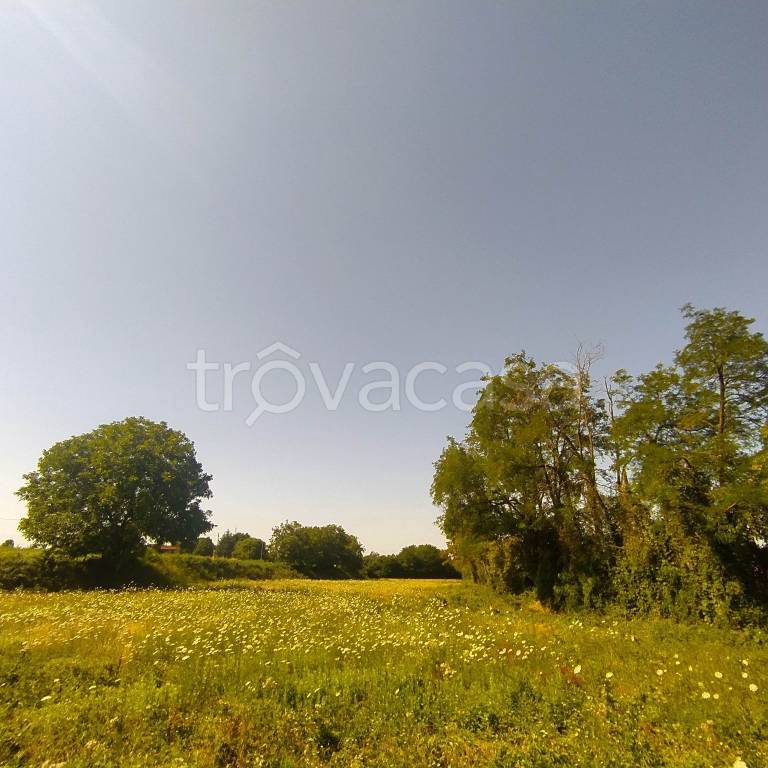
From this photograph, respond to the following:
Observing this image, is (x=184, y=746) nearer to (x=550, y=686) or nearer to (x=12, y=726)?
(x=12, y=726)

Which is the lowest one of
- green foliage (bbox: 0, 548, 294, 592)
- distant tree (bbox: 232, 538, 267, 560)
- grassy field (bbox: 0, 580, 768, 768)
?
grassy field (bbox: 0, 580, 768, 768)

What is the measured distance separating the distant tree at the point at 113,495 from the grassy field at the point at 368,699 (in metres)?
19.2

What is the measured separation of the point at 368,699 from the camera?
7031 millimetres

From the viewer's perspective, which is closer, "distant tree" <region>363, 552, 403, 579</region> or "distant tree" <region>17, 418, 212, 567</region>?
"distant tree" <region>17, 418, 212, 567</region>

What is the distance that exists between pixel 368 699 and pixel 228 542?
110 meters

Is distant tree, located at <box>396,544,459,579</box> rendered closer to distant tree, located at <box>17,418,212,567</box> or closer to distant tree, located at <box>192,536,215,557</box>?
distant tree, located at <box>192,536,215,557</box>

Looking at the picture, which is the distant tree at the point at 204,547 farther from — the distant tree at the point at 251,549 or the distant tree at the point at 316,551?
the distant tree at the point at 316,551

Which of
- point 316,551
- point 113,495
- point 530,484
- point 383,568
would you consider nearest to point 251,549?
point 316,551

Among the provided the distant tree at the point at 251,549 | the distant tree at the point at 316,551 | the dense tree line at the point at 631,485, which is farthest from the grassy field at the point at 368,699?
the distant tree at the point at 251,549

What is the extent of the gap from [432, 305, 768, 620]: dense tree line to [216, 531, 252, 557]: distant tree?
9058 cm

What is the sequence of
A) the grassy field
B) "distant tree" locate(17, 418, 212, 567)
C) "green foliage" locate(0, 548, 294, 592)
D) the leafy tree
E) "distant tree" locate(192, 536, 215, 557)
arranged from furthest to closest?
"distant tree" locate(192, 536, 215, 557) < "distant tree" locate(17, 418, 212, 567) < "green foliage" locate(0, 548, 294, 592) < the leafy tree < the grassy field

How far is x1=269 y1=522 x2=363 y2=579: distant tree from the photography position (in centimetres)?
7688

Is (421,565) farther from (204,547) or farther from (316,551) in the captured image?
(204,547)

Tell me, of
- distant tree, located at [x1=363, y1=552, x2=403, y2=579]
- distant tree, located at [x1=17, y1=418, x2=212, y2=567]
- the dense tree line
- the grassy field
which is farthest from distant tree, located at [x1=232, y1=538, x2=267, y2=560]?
the grassy field
